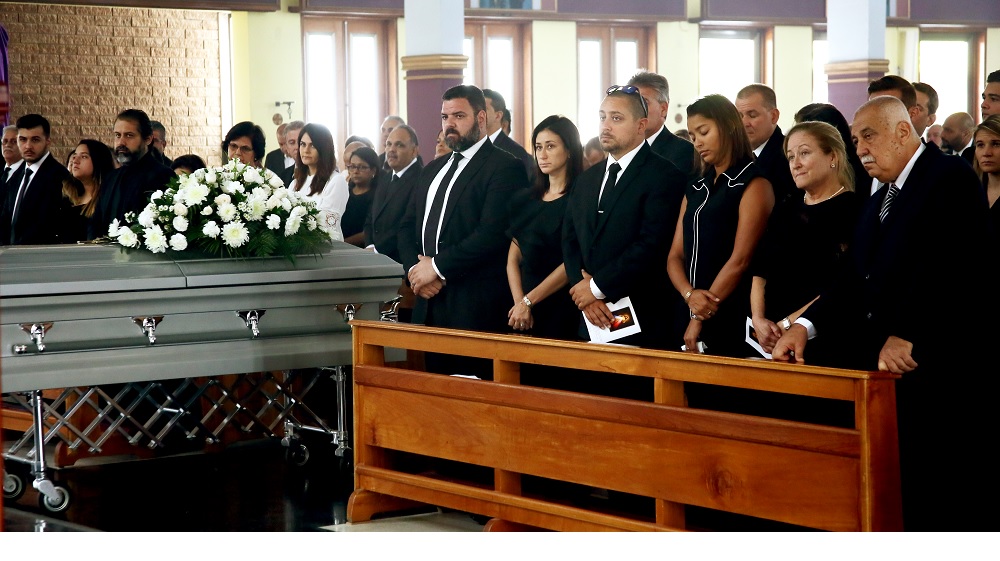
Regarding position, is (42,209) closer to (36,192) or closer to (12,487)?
(36,192)

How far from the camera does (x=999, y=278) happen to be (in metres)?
3.33

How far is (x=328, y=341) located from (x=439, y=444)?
3.57 ft

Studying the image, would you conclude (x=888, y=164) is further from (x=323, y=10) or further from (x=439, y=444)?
(x=323, y=10)

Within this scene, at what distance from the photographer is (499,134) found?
584cm

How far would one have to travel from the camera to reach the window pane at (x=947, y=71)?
45.4ft

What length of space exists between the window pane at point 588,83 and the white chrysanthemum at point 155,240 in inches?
336

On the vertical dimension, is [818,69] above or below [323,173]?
above

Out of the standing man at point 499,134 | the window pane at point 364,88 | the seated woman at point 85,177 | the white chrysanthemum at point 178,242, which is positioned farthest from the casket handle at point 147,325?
the window pane at point 364,88

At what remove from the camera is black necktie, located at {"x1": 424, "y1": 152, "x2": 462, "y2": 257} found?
5176mm

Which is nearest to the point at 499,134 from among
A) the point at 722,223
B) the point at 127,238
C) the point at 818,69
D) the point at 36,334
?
the point at 127,238

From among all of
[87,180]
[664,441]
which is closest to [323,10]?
[87,180]

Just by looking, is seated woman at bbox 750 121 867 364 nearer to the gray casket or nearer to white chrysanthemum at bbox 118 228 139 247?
the gray casket

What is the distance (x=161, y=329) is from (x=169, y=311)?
7cm

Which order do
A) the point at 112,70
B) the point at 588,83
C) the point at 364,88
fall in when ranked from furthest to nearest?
the point at 588,83
the point at 364,88
the point at 112,70
